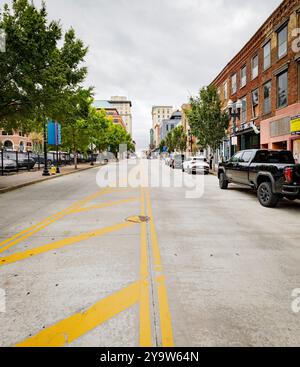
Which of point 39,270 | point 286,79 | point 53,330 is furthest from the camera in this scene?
point 286,79

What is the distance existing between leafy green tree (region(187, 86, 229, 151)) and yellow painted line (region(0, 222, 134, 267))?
22791 mm

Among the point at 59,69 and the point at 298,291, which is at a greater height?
the point at 59,69

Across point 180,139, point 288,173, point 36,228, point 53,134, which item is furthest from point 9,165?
point 180,139

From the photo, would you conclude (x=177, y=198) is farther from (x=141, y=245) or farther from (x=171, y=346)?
(x=171, y=346)

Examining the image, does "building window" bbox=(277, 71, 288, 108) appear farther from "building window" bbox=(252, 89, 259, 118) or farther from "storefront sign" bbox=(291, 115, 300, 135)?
"building window" bbox=(252, 89, 259, 118)

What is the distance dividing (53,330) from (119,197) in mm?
9441

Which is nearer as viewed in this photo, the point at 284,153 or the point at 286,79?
the point at 284,153

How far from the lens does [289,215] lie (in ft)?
28.4

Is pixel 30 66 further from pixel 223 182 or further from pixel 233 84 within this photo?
pixel 233 84

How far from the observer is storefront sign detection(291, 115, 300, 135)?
18.9 m

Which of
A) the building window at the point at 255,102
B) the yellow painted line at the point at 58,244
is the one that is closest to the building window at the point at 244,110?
the building window at the point at 255,102

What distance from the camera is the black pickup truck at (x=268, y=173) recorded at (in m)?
8.88

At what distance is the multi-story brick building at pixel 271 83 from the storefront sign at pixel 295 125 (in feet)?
0.13
